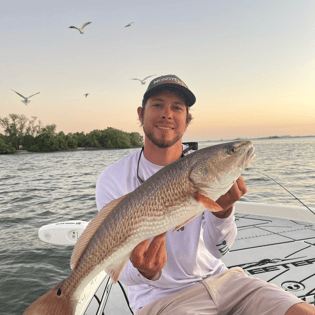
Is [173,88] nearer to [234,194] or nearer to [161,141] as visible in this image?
[161,141]

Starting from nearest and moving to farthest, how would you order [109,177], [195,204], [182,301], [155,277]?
[195,204] → [155,277] → [182,301] → [109,177]

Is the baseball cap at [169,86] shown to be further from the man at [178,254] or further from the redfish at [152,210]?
the redfish at [152,210]

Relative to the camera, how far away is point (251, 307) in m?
2.56

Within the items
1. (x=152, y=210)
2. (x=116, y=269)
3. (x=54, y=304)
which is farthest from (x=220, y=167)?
(x=54, y=304)

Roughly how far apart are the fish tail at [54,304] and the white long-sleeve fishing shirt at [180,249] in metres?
0.56

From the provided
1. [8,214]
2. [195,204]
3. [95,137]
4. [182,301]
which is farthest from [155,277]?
[95,137]

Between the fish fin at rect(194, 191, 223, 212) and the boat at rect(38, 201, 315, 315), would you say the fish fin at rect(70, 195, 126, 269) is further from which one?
the boat at rect(38, 201, 315, 315)

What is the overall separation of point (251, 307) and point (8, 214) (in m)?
12.3

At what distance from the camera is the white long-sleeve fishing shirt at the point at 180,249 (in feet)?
8.38

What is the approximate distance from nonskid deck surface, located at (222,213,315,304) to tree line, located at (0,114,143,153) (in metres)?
71.9

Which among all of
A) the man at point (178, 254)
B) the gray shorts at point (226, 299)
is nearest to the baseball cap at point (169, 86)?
the man at point (178, 254)

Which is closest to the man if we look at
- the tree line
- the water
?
the water

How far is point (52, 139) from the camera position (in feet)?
287

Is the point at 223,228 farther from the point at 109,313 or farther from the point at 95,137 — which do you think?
the point at 95,137
